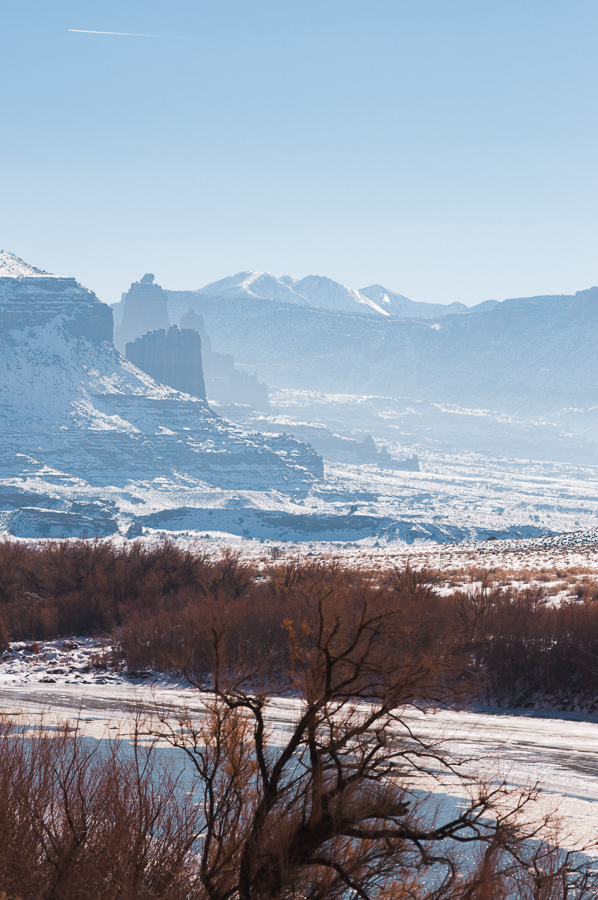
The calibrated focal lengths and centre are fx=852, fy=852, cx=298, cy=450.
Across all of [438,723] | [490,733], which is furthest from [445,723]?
[490,733]

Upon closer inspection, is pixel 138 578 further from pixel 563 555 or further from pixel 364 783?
pixel 364 783

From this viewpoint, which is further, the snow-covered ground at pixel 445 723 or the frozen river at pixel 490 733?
the snow-covered ground at pixel 445 723

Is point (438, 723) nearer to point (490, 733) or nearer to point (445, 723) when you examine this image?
point (445, 723)

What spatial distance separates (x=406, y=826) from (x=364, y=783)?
2.53 ft

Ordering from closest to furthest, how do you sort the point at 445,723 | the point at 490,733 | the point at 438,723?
the point at 490,733 < the point at 438,723 < the point at 445,723

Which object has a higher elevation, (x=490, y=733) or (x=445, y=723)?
(x=490, y=733)

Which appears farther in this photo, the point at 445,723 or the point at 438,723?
the point at 445,723

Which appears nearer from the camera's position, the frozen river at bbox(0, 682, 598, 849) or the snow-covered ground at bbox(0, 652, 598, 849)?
the frozen river at bbox(0, 682, 598, 849)

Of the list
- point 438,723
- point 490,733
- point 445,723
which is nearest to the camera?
point 490,733

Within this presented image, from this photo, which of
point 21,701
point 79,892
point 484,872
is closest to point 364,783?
point 484,872

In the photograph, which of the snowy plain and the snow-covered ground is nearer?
the snowy plain

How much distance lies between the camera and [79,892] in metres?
10.0

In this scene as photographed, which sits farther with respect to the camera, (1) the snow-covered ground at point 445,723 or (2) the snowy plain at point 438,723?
(1) the snow-covered ground at point 445,723

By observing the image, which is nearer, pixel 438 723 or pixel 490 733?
pixel 490 733
